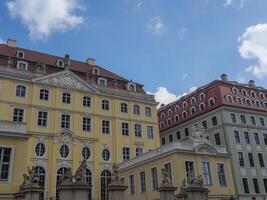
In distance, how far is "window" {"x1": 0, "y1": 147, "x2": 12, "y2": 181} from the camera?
23.5 meters

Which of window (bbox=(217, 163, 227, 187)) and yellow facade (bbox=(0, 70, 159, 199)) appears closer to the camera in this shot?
window (bbox=(217, 163, 227, 187))

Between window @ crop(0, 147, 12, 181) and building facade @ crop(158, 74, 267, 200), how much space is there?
28.5m

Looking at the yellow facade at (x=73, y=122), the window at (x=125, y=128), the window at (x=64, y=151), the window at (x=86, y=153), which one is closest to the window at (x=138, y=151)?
the yellow facade at (x=73, y=122)

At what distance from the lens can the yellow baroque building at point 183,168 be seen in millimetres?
32969

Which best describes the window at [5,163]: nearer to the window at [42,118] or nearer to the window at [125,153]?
the window at [42,118]

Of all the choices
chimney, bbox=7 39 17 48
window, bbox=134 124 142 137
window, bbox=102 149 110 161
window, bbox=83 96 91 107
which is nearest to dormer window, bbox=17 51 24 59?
chimney, bbox=7 39 17 48

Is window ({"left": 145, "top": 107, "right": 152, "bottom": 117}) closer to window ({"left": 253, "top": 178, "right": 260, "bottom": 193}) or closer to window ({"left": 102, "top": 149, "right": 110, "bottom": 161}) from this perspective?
window ({"left": 102, "top": 149, "right": 110, "bottom": 161})

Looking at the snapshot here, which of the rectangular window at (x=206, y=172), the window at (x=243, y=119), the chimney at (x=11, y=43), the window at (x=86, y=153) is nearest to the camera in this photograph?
the rectangular window at (x=206, y=172)

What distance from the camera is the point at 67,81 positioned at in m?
43.0

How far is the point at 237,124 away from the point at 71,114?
24051 millimetres

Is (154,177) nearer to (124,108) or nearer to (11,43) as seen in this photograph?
(124,108)

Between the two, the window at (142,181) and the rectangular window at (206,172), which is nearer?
the rectangular window at (206,172)

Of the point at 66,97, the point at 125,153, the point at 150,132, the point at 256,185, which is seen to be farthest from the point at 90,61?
the point at 256,185

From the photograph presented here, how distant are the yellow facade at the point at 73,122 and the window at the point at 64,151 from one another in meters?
0.34
